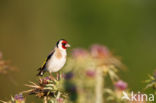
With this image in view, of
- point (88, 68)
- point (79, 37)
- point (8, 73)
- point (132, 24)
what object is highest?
point (132, 24)

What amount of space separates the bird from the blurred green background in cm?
1809

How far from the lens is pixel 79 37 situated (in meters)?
34.1

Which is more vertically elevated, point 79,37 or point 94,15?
point 94,15

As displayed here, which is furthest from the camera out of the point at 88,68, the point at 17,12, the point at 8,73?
the point at 17,12

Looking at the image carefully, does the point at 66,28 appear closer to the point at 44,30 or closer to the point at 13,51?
the point at 44,30

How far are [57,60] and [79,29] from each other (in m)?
29.5

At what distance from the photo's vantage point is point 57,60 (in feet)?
21.7

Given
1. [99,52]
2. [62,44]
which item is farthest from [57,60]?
[99,52]

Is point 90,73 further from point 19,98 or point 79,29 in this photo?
point 79,29

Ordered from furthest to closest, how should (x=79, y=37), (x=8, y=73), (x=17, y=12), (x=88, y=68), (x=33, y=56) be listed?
(x=17, y=12) → (x=79, y=37) → (x=33, y=56) → (x=88, y=68) → (x=8, y=73)

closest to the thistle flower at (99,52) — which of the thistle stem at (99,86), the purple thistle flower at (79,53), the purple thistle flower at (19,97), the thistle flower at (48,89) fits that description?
the thistle stem at (99,86)

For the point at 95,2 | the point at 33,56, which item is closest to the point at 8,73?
the point at 33,56

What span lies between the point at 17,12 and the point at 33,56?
803 centimetres

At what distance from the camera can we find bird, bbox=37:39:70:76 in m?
6.55
